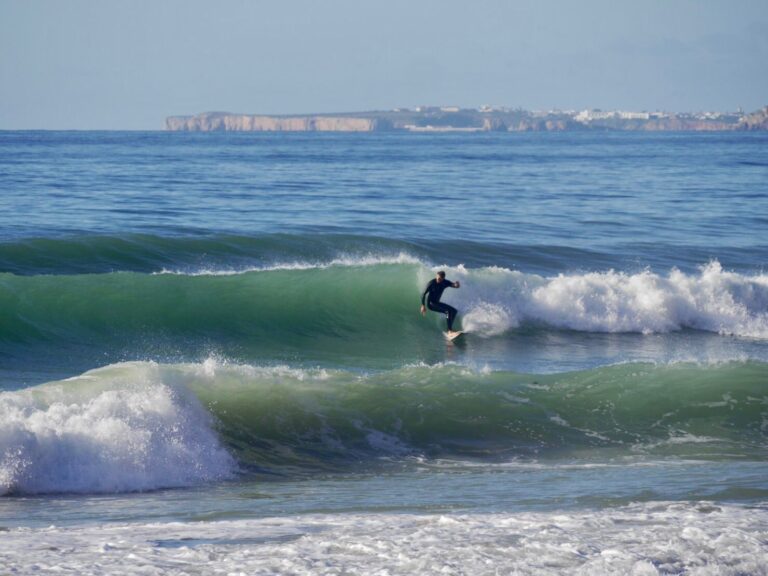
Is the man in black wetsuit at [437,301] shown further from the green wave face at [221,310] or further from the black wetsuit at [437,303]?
the green wave face at [221,310]

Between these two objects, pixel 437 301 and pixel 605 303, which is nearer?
pixel 437 301

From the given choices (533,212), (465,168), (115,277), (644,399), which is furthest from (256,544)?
(465,168)

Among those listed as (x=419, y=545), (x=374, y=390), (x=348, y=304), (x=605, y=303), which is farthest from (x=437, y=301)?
(x=419, y=545)

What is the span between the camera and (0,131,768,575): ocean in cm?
714

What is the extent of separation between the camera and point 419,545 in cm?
690

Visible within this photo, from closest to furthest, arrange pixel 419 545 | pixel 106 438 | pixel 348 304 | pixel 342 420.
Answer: pixel 419 545 < pixel 106 438 < pixel 342 420 < pixel 348 304

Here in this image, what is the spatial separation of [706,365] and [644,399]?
188cm

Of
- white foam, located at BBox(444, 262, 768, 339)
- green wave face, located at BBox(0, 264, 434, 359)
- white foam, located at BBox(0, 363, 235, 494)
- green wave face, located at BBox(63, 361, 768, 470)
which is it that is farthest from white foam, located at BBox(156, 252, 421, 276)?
white foam, located at BBox(0, 363, 235, 494)

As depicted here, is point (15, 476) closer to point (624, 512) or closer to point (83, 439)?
point (83, 439)

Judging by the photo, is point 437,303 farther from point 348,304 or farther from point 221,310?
point 221,310

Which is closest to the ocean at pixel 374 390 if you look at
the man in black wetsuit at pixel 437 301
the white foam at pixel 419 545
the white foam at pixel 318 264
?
the white foam at pixel 419 545

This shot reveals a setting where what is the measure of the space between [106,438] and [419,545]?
4.18 m

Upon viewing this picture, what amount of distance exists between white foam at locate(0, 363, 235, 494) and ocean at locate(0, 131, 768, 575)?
0.03m

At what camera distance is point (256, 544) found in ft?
22.8
